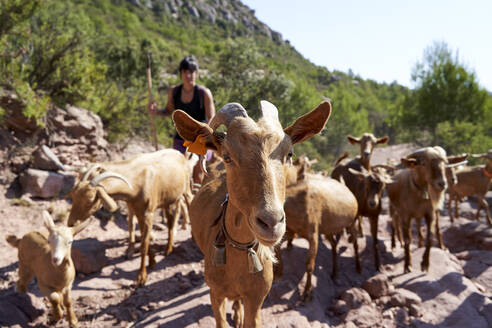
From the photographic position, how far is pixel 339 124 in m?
22.6

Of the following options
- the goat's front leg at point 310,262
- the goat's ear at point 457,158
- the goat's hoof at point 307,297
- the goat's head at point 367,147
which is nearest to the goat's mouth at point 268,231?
the goat's front leg at point 310,262

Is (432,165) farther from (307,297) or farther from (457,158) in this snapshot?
(307,297)

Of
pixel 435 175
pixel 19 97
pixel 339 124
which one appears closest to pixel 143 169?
pixel 19 97

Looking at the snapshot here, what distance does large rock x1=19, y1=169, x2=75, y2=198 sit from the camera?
23.2 feet

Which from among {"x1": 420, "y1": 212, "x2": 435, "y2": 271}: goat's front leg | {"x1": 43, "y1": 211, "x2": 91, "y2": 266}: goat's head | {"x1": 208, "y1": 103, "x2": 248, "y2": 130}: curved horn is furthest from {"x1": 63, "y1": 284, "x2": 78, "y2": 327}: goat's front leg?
{"x1": 420, "y1": 212, "x2": 435, "y2": 271}: goat's front leg

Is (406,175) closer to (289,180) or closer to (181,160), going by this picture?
(289,180)

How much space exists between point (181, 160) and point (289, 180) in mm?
2660

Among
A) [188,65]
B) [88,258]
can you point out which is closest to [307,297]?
[88,258]

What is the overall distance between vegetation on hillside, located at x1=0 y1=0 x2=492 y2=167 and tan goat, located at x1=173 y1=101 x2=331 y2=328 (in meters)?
2.11

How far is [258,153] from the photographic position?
5.89 ft

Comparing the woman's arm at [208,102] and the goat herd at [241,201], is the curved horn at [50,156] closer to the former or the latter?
the goat herd at [241,201]

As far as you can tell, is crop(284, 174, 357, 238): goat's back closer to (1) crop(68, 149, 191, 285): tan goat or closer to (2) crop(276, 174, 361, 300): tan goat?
(2) crop(276, 174, 361, 300): tan goat

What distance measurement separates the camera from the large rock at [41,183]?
23.2 feet

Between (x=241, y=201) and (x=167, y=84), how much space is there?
24.0 m
